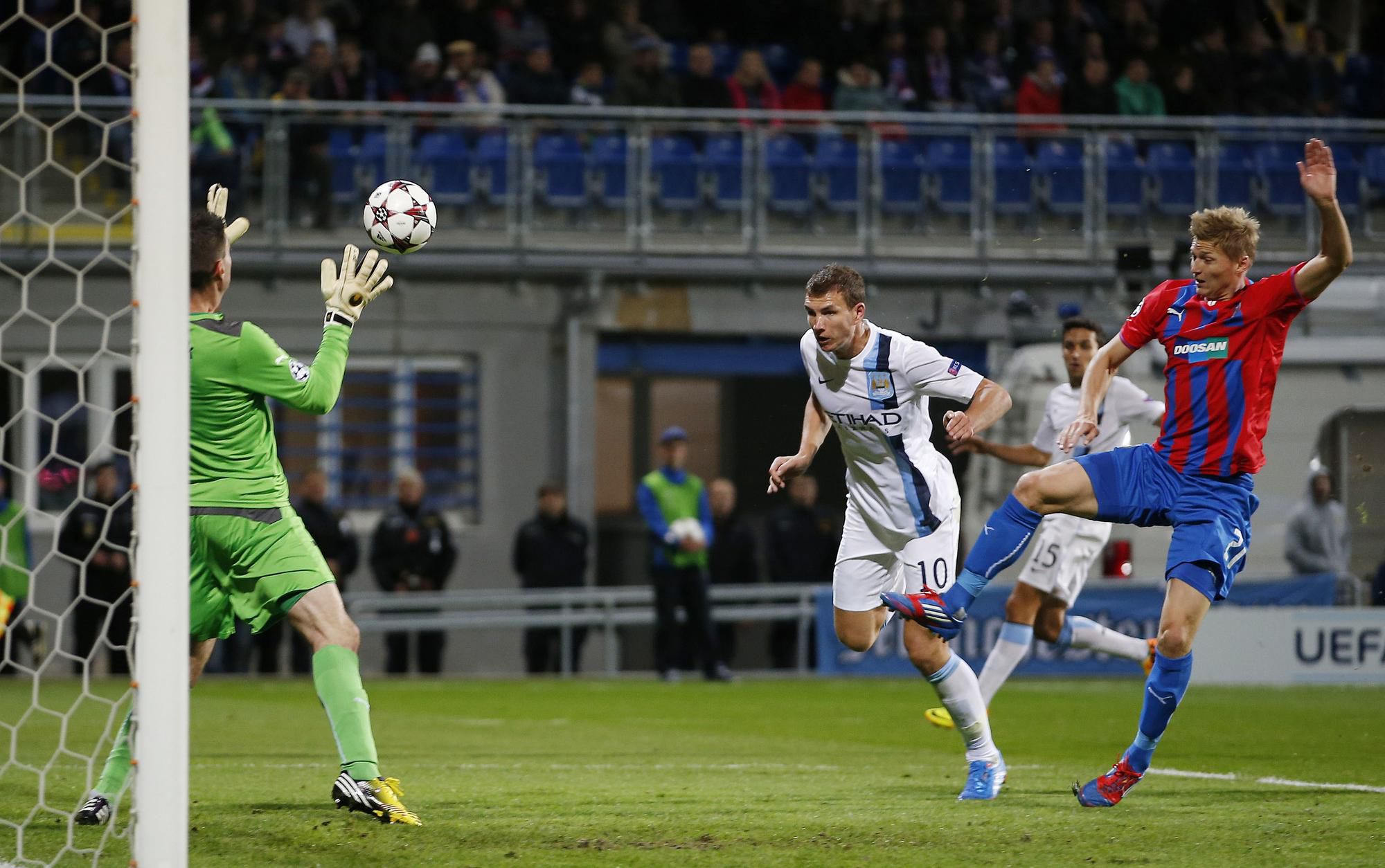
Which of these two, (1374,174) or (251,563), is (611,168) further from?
(251,563)

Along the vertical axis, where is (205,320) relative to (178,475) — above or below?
above

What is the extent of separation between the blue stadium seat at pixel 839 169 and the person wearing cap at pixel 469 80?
10.8ft

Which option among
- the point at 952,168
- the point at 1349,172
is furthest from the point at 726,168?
the point at 1349,172

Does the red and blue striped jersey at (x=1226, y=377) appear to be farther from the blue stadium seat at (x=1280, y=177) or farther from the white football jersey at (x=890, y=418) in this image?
the blue stadium seat at (x=1280, y=177)

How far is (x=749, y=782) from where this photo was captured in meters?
7.54

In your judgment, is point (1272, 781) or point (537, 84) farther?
point (537, 84)

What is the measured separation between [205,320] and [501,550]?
43.2 feet

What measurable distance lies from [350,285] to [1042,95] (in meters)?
14.6

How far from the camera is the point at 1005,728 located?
432 inches

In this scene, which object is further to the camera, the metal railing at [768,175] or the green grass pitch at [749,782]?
the metal railing at [768,175]

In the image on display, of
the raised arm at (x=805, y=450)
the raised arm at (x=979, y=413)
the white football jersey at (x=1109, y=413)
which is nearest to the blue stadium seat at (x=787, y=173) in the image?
the white football jersey at (x=1109, y=413)

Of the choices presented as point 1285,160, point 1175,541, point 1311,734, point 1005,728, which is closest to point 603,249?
point 1285,160

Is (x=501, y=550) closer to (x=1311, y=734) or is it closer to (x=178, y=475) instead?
(x=1311, y=734)

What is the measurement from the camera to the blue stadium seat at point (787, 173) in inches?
699
